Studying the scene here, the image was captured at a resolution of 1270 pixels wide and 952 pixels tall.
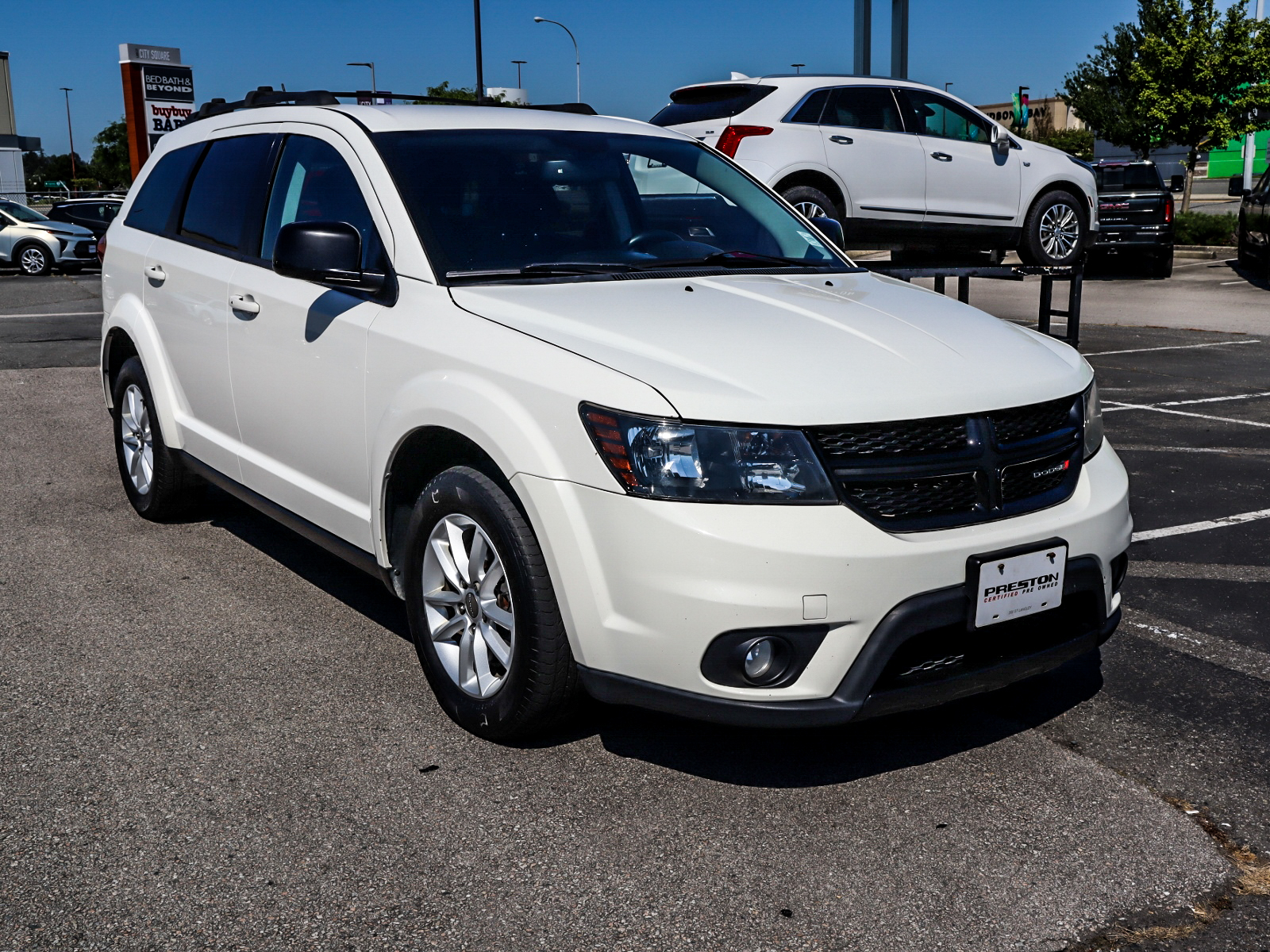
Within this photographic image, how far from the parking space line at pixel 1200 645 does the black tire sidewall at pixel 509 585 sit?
2378 mm

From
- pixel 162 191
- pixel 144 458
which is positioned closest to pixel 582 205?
pixel 162 191

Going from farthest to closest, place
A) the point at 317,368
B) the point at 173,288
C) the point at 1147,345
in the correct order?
1. the point at 1147,345
2. the point at 173,288
3. the point at 317,368

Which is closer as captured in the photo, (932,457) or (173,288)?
(932,457)

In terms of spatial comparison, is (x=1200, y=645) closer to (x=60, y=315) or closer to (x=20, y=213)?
(x=60, y=315)

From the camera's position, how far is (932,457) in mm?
3059

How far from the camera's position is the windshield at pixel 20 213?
24031mm

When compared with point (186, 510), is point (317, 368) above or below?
above

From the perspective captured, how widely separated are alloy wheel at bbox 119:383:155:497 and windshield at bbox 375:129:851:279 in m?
2.25

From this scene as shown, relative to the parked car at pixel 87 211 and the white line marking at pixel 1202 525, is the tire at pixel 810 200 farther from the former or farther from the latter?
the parked car at pixel 87 211

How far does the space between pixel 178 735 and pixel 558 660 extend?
48.2 inches

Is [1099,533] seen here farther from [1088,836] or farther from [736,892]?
[736,892]

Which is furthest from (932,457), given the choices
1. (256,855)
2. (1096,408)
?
(256,855)

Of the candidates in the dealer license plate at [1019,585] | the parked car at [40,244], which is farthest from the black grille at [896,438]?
the parked car at [40,244]

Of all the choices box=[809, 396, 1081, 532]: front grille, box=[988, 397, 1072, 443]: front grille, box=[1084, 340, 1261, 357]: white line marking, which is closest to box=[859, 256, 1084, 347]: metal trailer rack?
box=[988, 397, 1072, 443]: front grille
